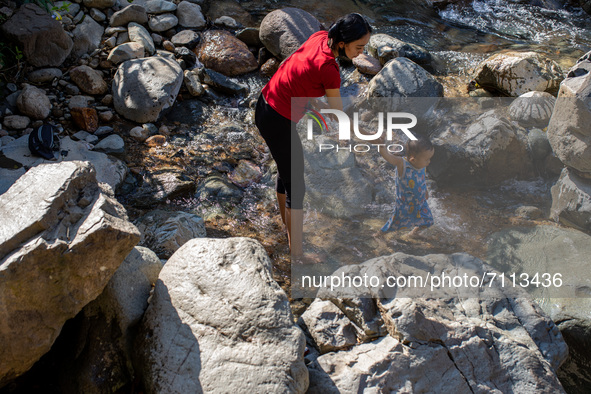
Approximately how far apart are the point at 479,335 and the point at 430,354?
1.09ft

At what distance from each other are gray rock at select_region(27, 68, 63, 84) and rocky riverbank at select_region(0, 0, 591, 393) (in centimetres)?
3

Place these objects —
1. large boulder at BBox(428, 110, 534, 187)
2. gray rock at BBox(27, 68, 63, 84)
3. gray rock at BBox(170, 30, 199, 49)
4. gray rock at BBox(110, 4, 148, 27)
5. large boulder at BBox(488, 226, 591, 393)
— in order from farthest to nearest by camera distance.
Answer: gray rock at BBox(170, 30, 199, 49) → gray rock at BBox(110, 4, 148, 27) → gray rock at BBox(27, 68, 63, 84) → large boulder at BBox(428, 110, 534, 187) → large boulder at BBox(488, 226, 591, 393)

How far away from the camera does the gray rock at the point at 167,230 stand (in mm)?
3445

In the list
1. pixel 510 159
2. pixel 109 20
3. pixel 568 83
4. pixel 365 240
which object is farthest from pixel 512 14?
pixel 109 20

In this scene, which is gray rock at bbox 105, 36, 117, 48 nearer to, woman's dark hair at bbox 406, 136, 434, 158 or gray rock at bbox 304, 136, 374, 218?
gray rock at bbox 304, 136, 374, 218

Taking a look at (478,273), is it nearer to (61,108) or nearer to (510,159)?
(510,159)

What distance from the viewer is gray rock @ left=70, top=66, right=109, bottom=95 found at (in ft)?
18.0

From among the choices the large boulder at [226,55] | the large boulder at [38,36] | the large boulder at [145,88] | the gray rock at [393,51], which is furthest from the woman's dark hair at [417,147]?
the large boulder at [38,36]

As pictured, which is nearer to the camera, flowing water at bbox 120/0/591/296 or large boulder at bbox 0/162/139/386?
large boulder at bbox 0/162/139/386

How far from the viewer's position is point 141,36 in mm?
6152

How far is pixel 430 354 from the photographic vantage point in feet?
7.92

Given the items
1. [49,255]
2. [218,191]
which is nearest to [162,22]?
[218,191]

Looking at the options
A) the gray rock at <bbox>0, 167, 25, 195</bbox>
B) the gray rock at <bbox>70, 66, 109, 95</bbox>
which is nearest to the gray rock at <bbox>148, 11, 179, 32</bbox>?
the gray rock at <bbox>70, 66, 109, 95</bbox>

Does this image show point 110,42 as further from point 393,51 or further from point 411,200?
point 411,200
